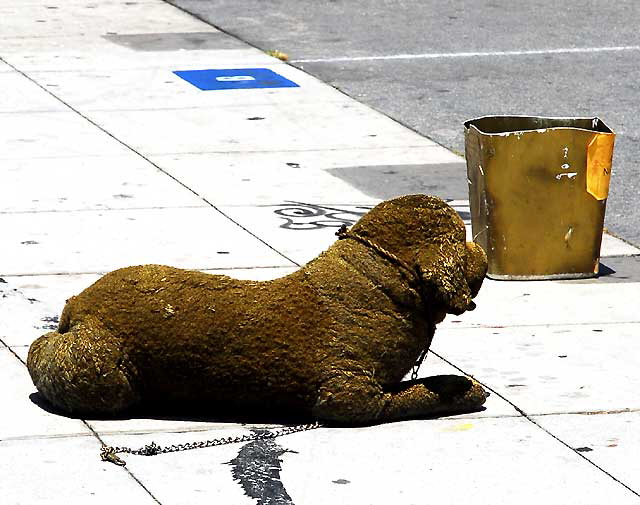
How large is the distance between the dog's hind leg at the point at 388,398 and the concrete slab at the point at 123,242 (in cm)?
218

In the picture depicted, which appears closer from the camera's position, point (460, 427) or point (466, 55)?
point (460, 427)

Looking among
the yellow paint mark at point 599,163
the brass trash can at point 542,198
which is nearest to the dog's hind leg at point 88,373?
the brass trash can at point 542,198

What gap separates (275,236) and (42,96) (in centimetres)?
417

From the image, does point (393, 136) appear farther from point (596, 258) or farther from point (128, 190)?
point (596, 258)

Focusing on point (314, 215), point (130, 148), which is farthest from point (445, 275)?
point (130, 148)

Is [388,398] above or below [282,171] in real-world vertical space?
above

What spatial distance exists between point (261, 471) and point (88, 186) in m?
4.50

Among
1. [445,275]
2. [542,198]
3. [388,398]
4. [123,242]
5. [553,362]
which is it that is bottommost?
[123,242]

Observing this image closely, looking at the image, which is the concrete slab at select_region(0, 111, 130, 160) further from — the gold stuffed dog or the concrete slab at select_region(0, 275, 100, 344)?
the gold stuffed dog

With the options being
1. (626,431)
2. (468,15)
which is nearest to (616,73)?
(468,15)

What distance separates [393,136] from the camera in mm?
11016

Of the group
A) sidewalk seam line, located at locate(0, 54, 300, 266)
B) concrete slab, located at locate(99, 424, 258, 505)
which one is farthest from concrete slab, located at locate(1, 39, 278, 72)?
concrete slab, located at locate(99, 424, 258, 505)

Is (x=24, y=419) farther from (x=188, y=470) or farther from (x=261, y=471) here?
(x=261, y=471)

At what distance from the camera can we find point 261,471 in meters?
5.17
